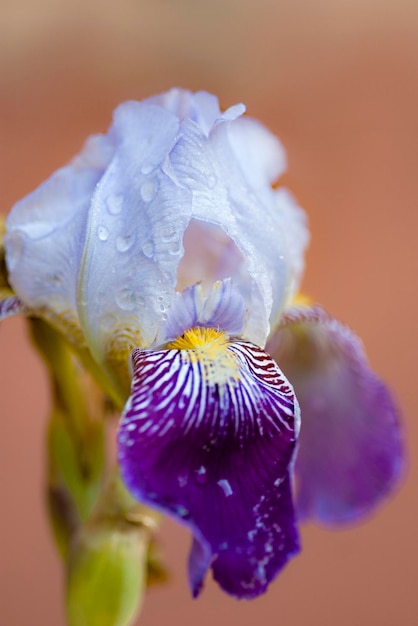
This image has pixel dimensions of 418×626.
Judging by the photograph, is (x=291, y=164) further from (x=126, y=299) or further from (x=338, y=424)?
(x=126, y=299)

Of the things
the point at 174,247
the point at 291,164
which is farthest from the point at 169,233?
the point at 291,164

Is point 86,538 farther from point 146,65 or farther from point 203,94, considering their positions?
point 146,65

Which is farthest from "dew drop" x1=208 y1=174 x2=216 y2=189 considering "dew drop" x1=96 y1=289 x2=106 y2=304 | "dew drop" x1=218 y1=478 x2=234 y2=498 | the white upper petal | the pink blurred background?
the pink blurred background

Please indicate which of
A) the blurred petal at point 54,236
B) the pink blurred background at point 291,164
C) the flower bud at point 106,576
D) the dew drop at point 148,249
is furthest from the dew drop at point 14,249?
the pink blurred background at point 291,164

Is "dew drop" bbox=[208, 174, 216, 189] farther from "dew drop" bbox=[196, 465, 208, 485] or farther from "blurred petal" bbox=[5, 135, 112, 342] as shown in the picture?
"dew drop" bbox=[196, 465, 208, 485]

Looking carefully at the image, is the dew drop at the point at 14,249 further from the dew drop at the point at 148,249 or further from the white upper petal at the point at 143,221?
the dew drop at the point at 148,249

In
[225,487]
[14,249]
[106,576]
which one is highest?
[14,249]
